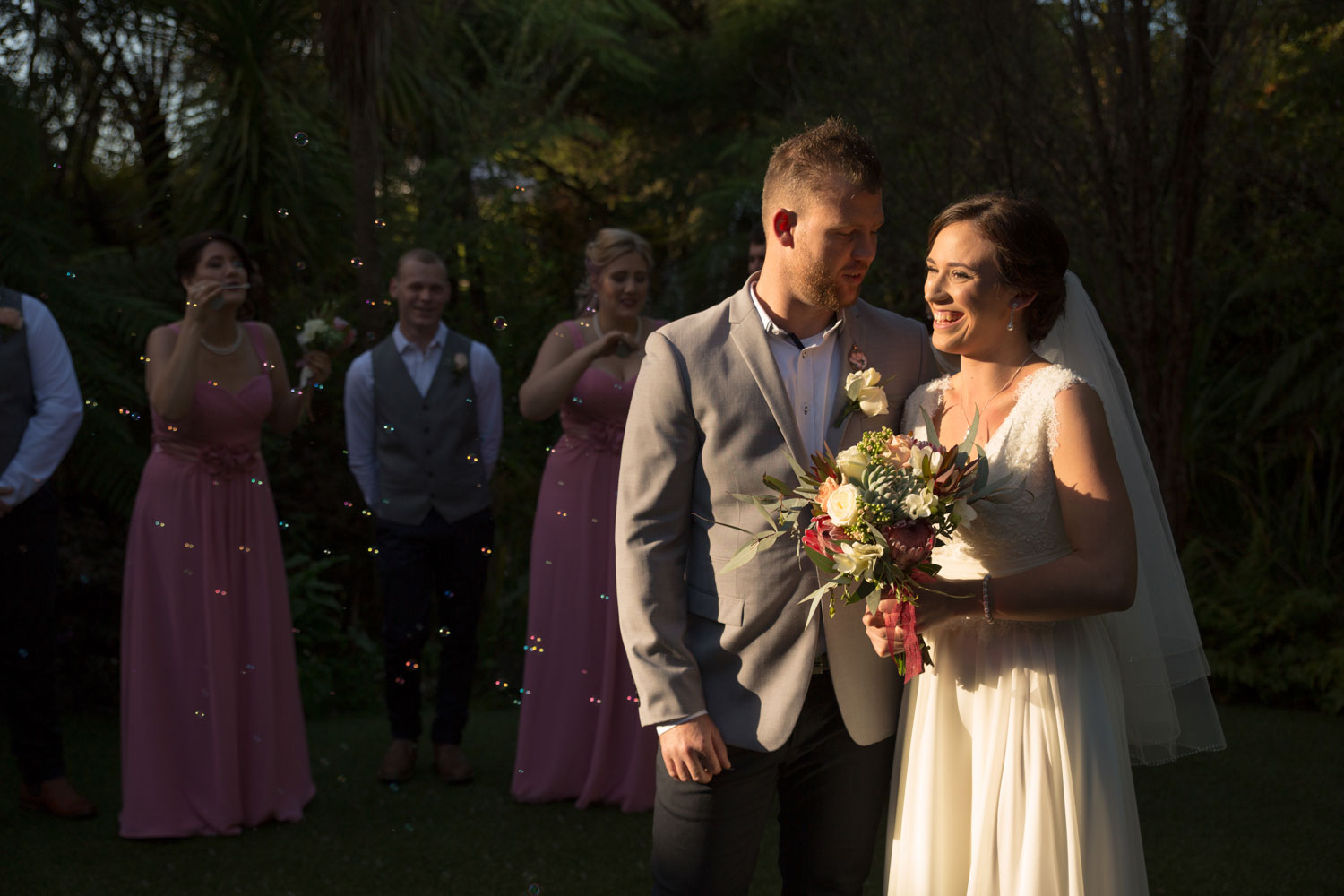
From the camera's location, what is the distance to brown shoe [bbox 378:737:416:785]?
5.71m

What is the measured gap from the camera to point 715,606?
2588 mm

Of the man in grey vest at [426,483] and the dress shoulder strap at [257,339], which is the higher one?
the dress shoulder strap at [257,339]

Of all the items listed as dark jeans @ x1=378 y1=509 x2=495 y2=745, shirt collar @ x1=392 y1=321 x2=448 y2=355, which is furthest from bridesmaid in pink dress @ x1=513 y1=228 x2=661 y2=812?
shirt collar @ x1=392 y1=321 x2=448 y2=355

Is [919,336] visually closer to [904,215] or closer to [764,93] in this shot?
[904,215]

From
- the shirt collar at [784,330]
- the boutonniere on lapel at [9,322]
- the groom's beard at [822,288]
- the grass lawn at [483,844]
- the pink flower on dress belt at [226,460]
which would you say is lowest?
the grass lawn at [483,844]

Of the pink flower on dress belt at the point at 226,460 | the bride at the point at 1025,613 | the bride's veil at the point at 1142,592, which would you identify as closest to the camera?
the bride at the point at 1025,613

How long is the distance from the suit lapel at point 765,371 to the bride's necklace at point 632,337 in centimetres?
257

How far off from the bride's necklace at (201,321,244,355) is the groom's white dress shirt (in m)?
0.57

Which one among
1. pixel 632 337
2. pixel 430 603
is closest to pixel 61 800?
pixel 430 603

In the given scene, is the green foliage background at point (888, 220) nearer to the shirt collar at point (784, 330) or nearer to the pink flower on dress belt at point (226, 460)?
the pink flower on dress belt at point (226, 460)

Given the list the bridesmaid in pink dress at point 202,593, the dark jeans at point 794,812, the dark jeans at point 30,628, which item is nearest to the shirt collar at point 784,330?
the dark jeans at point 794,812

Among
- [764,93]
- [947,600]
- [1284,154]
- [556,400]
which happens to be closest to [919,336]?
[947,600]

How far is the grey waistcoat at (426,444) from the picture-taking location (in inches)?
216

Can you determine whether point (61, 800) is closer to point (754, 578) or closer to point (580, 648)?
point (580, 648)
